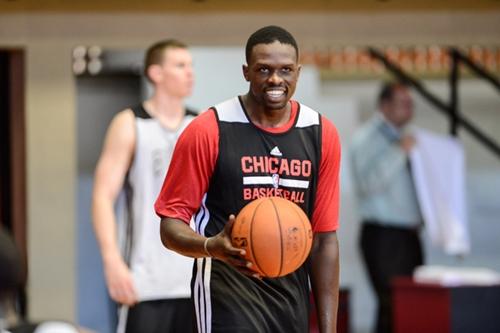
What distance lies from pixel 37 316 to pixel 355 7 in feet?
10.7

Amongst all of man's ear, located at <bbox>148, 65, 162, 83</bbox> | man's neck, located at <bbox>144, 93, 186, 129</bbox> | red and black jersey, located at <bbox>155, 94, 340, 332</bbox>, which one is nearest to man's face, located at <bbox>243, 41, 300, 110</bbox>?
red and black jersey, located at <bbox>155, 94, 340, 332</bbox>

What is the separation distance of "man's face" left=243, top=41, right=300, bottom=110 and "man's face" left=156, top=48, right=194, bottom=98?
239 centimetres

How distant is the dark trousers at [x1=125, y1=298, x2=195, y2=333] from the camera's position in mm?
6637

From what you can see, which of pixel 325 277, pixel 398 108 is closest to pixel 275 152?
pixel 325 277

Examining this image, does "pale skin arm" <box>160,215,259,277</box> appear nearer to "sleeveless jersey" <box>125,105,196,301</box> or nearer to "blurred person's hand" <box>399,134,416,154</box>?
"sleeveless jersey" <box>125,105,196,301</box>

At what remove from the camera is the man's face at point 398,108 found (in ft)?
32.4

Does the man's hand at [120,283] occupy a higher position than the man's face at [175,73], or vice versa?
the man's face at [175,73]

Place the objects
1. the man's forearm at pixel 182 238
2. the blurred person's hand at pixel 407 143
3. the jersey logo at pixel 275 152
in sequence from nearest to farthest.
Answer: the man's forearm at pixel 182 238, the jersey logo at pixel 275 152, the blurred person's hand at pixel 407 143

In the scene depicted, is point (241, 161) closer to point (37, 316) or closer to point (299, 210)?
point (299, 210)

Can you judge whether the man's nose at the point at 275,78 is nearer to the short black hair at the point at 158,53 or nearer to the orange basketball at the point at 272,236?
the orange basketball at the point at 272,236

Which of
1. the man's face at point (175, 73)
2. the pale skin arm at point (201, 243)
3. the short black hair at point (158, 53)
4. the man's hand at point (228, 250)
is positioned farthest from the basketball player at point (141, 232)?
the man's hand at point (228, 250)

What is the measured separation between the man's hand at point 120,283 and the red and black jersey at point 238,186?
187cm

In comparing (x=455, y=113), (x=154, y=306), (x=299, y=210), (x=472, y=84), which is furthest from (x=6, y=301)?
(x=472, y=84)

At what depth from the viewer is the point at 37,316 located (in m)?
9.12
